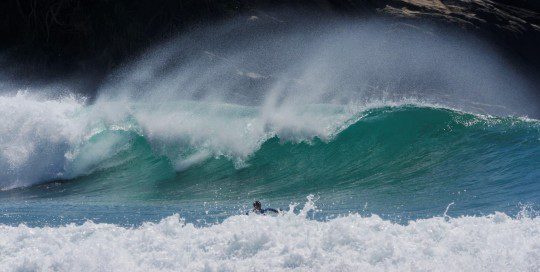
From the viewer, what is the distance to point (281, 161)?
14406mm

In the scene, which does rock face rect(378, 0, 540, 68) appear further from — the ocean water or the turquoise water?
the turquoise water

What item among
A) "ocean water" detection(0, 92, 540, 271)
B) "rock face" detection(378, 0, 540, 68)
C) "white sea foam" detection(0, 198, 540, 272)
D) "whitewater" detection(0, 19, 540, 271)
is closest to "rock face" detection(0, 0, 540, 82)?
"rock face" detection(378, 0, 540, 68)

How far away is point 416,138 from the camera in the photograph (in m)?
15.1

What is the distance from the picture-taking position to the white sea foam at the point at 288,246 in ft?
23.5

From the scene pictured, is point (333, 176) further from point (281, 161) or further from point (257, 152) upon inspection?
point (257, 152)

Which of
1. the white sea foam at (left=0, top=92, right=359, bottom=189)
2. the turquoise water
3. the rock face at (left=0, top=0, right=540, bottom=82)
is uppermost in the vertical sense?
the rock face at (left=0, top=0, right=540, bottom=82)

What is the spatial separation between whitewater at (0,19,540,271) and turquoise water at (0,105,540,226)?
0.14ft

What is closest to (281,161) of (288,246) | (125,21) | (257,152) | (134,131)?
(257,152)

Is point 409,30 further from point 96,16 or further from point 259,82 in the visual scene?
point 96,16

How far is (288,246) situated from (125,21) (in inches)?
810

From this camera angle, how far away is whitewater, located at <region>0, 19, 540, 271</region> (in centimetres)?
747

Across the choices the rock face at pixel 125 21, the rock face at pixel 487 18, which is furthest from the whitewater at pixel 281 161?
the rock face at pixel 487 18

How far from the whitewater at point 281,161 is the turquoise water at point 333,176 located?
43 mm

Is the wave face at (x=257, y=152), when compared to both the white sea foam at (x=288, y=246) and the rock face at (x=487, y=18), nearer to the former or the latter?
the white sea foam at (x=288, y=246)
